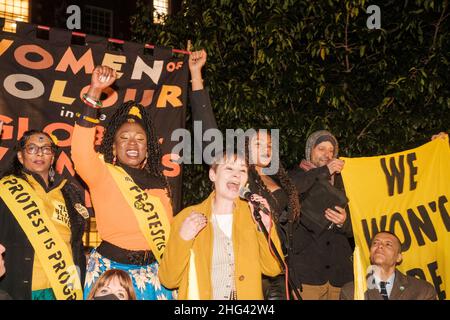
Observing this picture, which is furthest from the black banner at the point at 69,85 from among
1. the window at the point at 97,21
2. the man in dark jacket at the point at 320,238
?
the window at the point at 97,21

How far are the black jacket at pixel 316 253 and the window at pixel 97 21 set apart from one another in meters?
14.0

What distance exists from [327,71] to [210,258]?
3.33 m

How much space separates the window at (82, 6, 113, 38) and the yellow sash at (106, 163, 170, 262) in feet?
46.7

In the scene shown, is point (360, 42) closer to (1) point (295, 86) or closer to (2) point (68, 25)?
(1) point (295, 86)

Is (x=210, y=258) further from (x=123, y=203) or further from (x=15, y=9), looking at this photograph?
(x=15, y=9)

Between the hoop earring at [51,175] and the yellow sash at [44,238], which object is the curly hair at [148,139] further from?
the yellow sash at [44,238]

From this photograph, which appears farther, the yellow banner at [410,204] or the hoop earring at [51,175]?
the yellow banner at [410,204]

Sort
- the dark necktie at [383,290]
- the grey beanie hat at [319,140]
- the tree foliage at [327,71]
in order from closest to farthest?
the dark necktie at [383,290], the grey beanie hat at [319,140], the tree foliage at [327,71]

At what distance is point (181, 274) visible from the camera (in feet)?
11.2

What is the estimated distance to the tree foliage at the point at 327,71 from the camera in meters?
5.83

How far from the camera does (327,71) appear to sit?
620 cm

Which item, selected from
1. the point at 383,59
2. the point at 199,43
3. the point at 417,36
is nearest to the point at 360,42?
the point at 383,59

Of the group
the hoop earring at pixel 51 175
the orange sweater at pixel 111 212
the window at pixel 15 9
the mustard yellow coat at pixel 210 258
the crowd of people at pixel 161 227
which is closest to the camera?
the mustard yellow coat at pixel 210 258

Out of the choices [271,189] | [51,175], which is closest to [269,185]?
[271,189]
